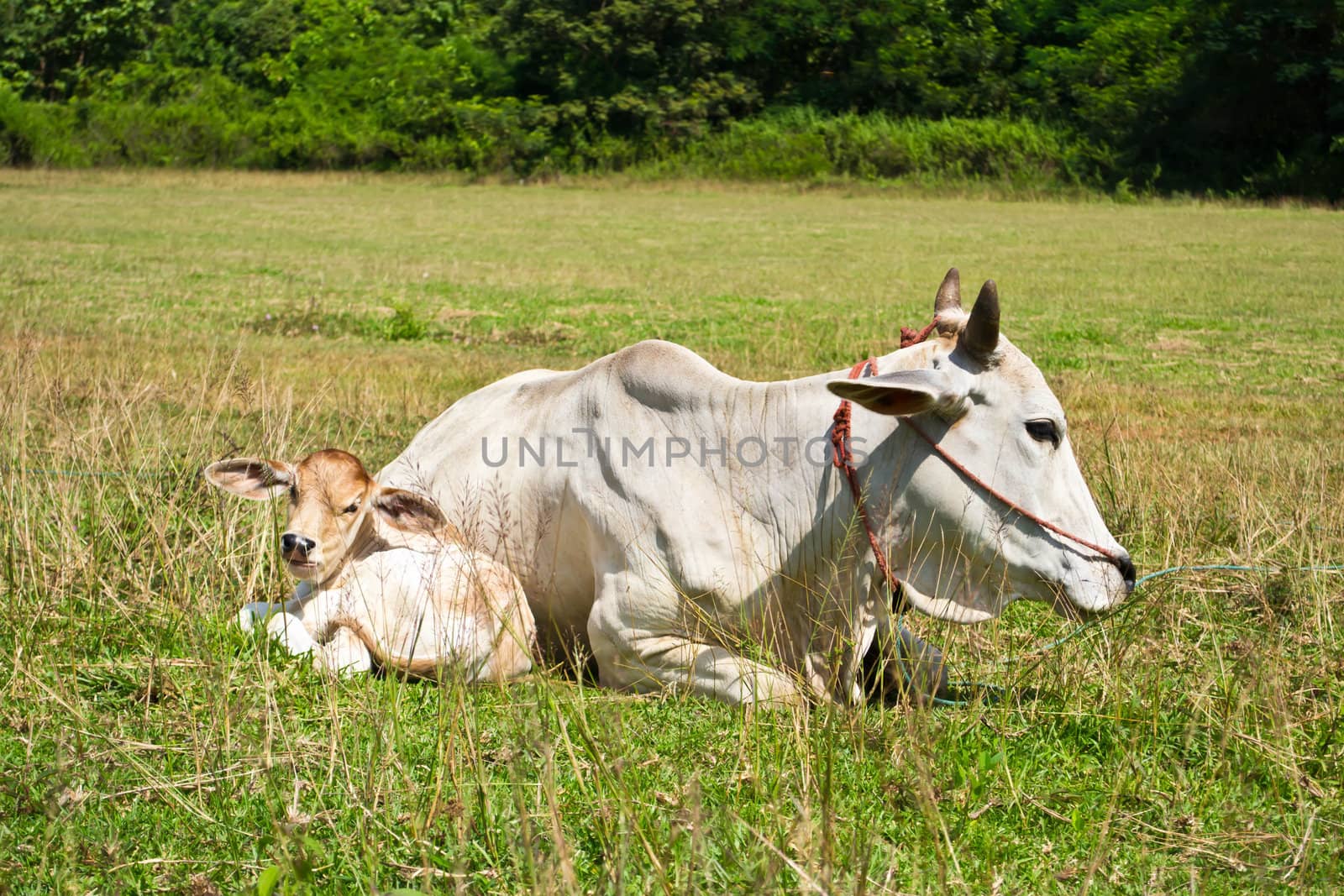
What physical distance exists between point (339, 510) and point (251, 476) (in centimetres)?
47

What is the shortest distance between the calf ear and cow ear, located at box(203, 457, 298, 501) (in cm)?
34

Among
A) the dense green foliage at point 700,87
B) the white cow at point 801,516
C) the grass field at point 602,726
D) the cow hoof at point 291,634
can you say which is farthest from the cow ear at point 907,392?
the dense green foliage at point 700,87

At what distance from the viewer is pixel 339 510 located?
170 inches

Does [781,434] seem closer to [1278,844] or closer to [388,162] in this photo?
[1278,844]

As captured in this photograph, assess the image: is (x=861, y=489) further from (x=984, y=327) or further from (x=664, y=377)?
(x=664, y=377)

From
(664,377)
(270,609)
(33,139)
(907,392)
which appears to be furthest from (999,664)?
(33,139)

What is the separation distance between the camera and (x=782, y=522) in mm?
4289

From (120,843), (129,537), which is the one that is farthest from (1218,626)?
(129,537)

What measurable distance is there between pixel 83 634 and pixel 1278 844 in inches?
136

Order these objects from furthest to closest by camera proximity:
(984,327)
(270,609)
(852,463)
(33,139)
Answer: (33,139), (270,609), (852,463), (984,327)

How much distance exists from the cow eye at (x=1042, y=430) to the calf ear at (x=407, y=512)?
182cm

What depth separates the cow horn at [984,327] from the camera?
389cm

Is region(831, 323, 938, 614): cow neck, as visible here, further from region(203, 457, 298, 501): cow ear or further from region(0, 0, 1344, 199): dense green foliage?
region(0, 0, 1344, 199): dense green foliage

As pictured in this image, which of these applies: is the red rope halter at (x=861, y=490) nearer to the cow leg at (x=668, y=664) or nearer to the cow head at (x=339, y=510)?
the cow leg at (x=668, y=664)
